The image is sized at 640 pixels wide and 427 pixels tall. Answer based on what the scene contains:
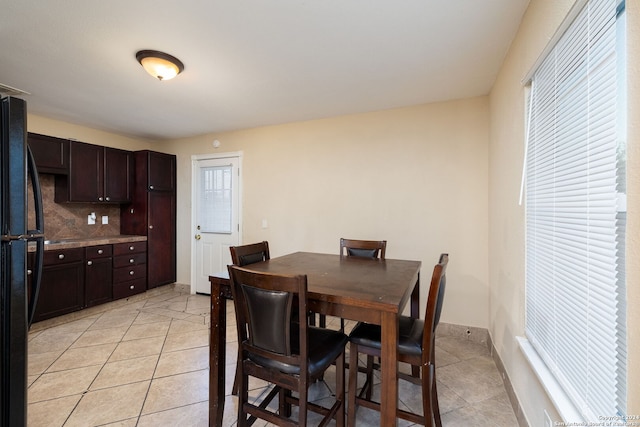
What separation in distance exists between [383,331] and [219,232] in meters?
3.57

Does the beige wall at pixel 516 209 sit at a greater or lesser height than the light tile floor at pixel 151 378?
greater

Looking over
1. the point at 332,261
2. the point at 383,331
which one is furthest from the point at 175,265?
the point at 383,331

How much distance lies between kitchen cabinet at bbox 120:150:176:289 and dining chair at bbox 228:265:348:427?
3493 millimetres

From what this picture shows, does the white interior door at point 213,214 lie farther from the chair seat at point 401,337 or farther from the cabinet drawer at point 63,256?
the chair seat at point 401,337

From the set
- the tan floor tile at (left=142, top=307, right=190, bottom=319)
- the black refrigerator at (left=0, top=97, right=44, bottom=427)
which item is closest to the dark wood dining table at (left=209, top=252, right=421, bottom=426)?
the black refrigerator at (left=0, top=97, right=44, bottom=427)

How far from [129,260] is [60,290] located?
823mm

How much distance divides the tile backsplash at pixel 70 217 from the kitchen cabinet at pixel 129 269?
0.60 m

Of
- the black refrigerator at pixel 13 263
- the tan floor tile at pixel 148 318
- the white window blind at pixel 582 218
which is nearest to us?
the white window blind at pixel 582 218

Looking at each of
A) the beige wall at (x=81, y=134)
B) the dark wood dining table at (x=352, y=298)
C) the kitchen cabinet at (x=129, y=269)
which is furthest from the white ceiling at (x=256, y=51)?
the kitchen cabinet at (x=129, y=269)

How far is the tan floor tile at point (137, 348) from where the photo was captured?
255 cm

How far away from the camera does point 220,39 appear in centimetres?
196

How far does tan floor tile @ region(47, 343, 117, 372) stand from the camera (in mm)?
2385

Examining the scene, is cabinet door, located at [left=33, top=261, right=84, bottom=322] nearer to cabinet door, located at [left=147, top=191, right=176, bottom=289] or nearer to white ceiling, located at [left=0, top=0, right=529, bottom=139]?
cabinet door, located at [left=147, top=191, right=176, bottom=289]

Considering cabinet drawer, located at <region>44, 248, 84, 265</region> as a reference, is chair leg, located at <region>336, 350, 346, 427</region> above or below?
below
